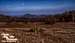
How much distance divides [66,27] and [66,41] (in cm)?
144

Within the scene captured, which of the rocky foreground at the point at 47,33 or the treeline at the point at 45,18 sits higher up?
the treeline at the point at 45,18

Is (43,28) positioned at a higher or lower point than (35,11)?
lower

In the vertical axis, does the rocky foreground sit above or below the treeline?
below

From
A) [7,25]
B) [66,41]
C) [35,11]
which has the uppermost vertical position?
[35,11]

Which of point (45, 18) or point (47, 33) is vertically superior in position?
point (45, 18)

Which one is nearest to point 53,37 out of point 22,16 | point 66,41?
point 66,41

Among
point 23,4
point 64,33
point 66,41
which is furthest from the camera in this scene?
point 23,4

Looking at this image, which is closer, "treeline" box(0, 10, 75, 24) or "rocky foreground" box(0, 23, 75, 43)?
"rocky foreground" box(0, 23, 75, 43)

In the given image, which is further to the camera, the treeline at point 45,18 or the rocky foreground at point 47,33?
the treeline at point 45,18

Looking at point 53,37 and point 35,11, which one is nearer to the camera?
point 53,37

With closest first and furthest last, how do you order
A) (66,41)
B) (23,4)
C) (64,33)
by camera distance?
(66,41)
(64,33)
(23,4)

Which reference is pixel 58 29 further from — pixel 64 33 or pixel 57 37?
pixel 57 37

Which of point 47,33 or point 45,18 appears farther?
point 45,18

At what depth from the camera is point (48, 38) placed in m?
5.53
